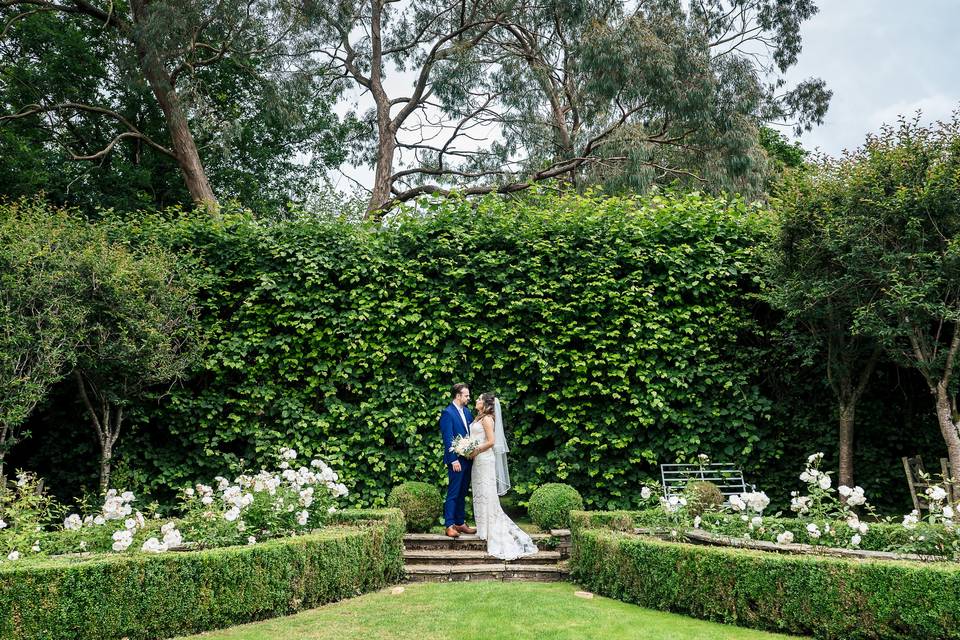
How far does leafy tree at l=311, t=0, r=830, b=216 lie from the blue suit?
6.15 m

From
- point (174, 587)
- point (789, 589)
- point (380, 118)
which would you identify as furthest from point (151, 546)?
point (380, 118)

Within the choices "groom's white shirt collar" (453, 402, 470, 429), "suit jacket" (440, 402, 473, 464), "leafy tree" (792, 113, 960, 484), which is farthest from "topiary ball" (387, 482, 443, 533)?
"leafy tree" (792, 113, 960, 484)

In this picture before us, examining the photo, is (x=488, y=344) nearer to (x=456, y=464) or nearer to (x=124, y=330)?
(x=456, y=464)

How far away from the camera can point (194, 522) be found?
22.2ft

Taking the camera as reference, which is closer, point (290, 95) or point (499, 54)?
point (290, 95)

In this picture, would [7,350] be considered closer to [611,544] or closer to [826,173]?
[611,544]

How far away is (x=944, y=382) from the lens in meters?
8.36

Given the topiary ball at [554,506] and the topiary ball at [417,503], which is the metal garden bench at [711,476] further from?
the topiary ball at [417,503]

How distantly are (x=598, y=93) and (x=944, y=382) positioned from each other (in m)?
8.70

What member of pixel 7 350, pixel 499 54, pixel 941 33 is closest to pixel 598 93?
pixel 499 54

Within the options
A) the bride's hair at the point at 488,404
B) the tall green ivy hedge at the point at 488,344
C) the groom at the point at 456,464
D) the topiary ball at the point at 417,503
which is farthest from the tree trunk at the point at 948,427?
the topiary ball at the point at 417,503

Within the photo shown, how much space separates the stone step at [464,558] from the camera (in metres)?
8.40

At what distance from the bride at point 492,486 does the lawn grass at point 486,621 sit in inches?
53.9

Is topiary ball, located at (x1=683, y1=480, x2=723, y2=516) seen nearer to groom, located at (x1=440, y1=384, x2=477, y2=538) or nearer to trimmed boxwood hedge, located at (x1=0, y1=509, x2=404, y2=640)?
groom, located at (x1=440, y1=384, x2=477, y2=538)
